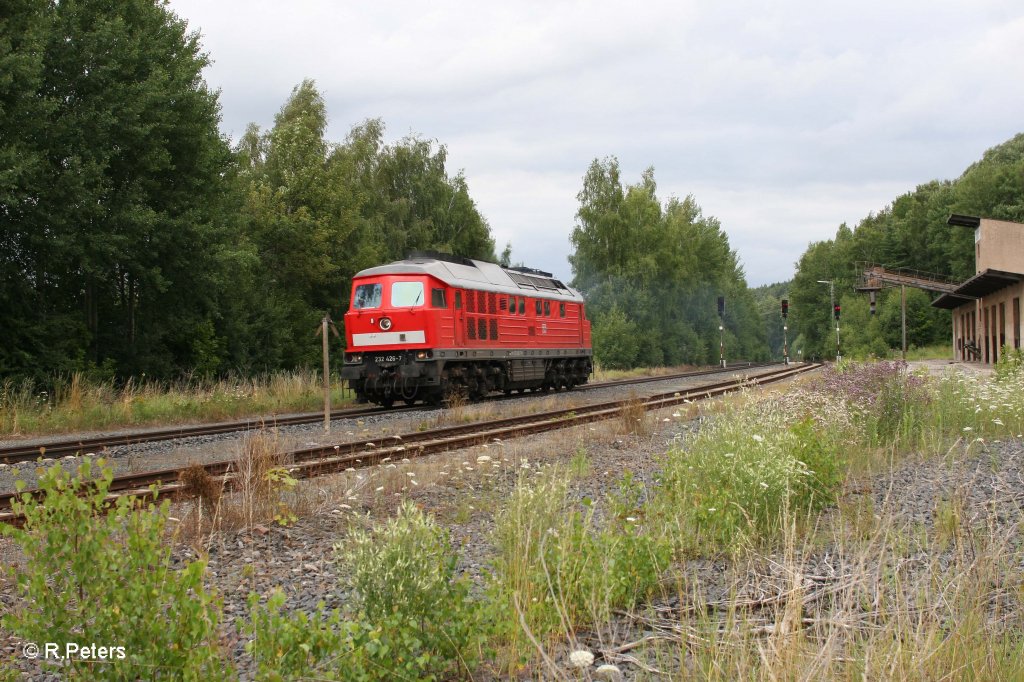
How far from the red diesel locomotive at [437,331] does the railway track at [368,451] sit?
11.6 ft

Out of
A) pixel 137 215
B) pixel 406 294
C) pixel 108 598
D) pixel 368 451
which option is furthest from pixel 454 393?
pixel 108 598

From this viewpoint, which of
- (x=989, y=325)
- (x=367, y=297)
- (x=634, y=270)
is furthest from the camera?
(x=634, y=270)

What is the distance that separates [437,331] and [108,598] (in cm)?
1557

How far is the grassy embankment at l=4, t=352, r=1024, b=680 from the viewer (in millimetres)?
3293

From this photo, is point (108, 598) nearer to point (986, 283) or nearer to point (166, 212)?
point (166, 212)

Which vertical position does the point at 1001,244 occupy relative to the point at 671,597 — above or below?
above

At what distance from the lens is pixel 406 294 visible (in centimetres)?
1916

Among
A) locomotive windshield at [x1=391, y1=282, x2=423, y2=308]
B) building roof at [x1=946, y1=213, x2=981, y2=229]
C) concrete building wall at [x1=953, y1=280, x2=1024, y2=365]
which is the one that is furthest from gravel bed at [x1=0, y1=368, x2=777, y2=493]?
building roof at [x1=946, y1=213, x2=981, y2=229]

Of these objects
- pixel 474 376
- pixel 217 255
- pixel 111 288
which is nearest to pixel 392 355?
pixel 474 376

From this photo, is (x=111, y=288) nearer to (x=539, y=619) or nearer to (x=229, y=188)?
(x=229, y=188)

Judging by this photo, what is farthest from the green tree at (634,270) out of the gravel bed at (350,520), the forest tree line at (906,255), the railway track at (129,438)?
the gravel bed at (350,520)

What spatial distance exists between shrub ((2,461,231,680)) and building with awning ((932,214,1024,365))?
96.0ft

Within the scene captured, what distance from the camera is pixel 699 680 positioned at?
133 inches

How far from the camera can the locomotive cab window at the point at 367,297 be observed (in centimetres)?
1959
